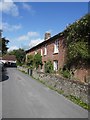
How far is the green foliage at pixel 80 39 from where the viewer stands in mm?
17928

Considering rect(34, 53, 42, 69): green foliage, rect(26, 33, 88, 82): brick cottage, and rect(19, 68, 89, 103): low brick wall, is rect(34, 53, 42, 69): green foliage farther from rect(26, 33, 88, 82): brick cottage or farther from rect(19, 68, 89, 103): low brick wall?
rect(19, 68, 89, 103): low brick wall

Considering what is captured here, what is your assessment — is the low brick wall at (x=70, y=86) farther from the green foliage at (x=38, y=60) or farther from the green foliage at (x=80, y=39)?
the green foliage at (x=38, y=60)

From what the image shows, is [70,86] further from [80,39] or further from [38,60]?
[38,60]

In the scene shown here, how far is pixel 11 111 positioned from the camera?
9.51 m

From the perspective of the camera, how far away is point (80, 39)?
19.1 metres

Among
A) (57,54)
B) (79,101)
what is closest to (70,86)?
(79,101)

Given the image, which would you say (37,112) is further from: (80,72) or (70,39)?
(70,39)

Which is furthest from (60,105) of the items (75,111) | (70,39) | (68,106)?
(70,39)

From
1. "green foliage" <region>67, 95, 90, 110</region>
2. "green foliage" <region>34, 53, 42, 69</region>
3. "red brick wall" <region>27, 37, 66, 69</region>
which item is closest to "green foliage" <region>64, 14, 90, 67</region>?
"red brick wall" <region>27, 37, 66, 69</region>

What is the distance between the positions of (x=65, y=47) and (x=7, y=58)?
70.9m

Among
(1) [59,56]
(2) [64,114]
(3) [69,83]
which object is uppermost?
(1) [59,56]

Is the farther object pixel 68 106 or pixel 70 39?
pixel 70 39

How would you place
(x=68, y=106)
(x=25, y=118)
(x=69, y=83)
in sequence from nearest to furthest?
(x=25, y=118) → (x=68, y=106) → (x=69, y=83)

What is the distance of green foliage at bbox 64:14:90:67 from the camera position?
58.8 ft
